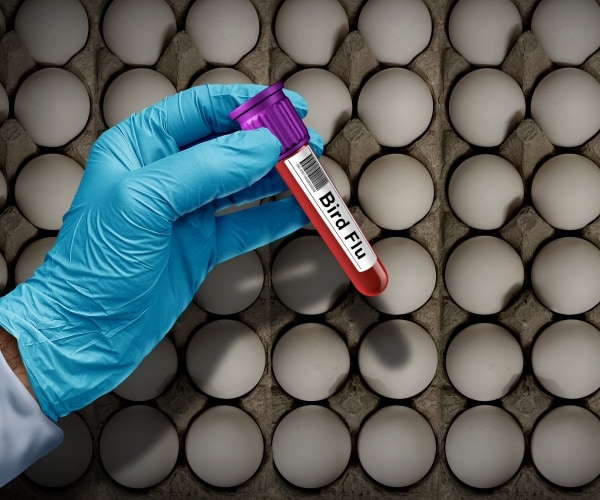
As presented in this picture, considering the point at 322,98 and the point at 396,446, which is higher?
the point at 322,98

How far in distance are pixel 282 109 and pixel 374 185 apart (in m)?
0.34

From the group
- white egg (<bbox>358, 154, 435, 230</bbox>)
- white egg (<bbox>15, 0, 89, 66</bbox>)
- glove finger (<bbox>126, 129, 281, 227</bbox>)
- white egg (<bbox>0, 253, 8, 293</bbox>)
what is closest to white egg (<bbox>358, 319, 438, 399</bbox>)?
white egg (<bbox>358, 154, 435, 230</bbox>)

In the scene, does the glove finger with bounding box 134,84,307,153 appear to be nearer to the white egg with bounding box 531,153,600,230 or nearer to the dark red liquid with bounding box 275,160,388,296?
the dark red liquid with bounding box 275,160,388,296

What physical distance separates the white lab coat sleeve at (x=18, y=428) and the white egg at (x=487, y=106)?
92 cm

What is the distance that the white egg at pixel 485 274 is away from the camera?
1.23m

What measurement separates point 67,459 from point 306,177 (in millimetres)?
767

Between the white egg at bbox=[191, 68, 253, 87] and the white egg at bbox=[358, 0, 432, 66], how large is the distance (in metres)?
0.26

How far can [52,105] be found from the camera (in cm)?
122

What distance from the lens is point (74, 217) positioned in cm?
103

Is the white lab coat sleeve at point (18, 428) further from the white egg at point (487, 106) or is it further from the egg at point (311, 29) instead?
the white egg at point (487, 106)

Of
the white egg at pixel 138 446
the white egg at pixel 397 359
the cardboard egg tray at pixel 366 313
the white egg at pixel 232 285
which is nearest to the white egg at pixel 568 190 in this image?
the cardboard egg tray at pixel 366 313

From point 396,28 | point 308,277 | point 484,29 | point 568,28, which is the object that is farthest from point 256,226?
point 568,28

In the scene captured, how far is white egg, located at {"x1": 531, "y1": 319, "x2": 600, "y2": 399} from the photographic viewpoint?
1.22 metres

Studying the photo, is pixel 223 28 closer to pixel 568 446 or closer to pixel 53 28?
pixel 53 28
